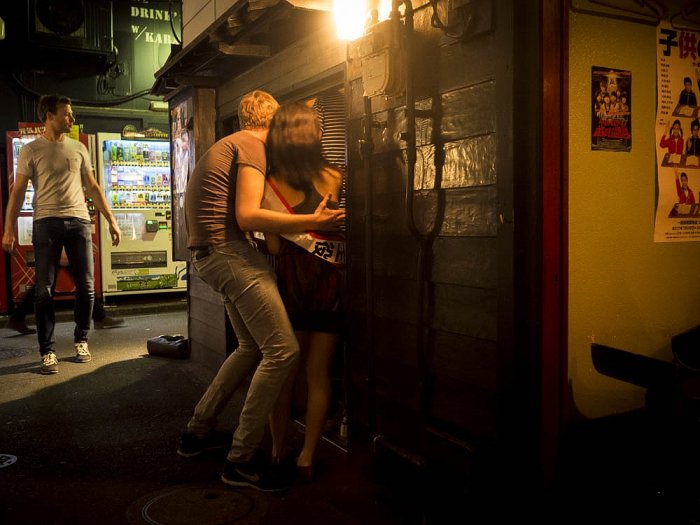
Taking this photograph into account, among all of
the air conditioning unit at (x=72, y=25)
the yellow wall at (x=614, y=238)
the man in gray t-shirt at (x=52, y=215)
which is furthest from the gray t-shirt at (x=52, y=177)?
the air conditioning unit at (x=72, y=25)

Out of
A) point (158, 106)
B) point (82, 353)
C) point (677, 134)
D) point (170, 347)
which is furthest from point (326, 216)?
point (158, 106)

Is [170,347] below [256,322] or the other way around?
below

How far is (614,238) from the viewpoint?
3.01 metres

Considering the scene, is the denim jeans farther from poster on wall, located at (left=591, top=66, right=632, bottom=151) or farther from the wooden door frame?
poster on wall, located at (left=591, top=66, right=632, bottom=151)

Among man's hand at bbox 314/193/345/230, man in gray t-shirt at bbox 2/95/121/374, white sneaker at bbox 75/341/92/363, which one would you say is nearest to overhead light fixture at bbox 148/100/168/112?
man in gray t-shirt at bbox 2/95/121/374

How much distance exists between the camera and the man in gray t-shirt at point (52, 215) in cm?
629

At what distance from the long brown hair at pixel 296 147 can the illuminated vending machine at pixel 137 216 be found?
741 cm

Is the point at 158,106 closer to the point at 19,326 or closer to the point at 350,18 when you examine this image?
the point at 19,326

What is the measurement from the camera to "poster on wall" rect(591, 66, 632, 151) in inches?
113

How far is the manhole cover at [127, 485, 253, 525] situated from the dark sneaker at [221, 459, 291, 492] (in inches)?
2.4

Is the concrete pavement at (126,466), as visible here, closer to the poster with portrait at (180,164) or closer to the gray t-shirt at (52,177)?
the poster with portrait at (180,164)

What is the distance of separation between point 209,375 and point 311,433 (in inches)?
101

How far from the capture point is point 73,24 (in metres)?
11.5

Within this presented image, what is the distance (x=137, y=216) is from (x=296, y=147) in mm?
7760
